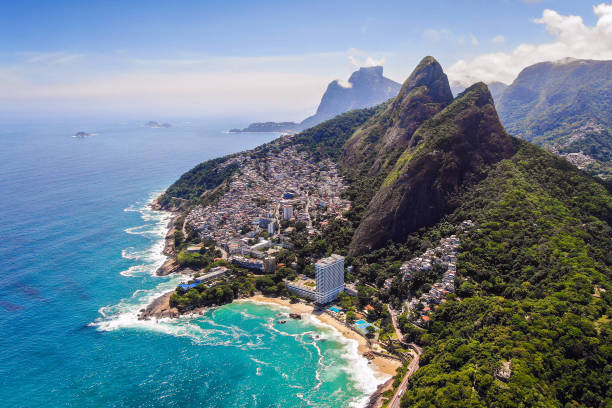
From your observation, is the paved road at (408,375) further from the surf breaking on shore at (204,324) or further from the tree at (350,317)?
the tree at (350,317)

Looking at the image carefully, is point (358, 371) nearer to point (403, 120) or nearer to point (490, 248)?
point (490, 248)

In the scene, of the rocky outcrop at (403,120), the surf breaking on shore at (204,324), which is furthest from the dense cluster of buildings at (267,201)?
the surf breaking on shore at (204,324)

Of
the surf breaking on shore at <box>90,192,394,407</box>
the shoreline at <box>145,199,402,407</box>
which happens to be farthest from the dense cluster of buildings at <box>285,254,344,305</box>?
the surf breaking on shore at <box>90,192,394,407</box>

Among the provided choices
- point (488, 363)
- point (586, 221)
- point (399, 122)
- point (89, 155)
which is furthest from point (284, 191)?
point (89, 155)

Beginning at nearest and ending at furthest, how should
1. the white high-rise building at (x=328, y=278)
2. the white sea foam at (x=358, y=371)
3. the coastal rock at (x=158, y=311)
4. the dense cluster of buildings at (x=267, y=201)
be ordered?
the white sea foam at (x=358, y=371) → the coastal rock at (x=158, y=311) → the white high-rise building at (x=328, y=278) → the dense cluster of buildings at (x=267, y=201)

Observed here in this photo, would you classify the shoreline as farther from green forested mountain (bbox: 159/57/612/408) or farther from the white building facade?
the white building facade

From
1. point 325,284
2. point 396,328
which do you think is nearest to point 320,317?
point 325,284

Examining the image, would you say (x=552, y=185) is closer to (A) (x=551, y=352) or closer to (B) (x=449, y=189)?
(B) (x=449, y=189)
